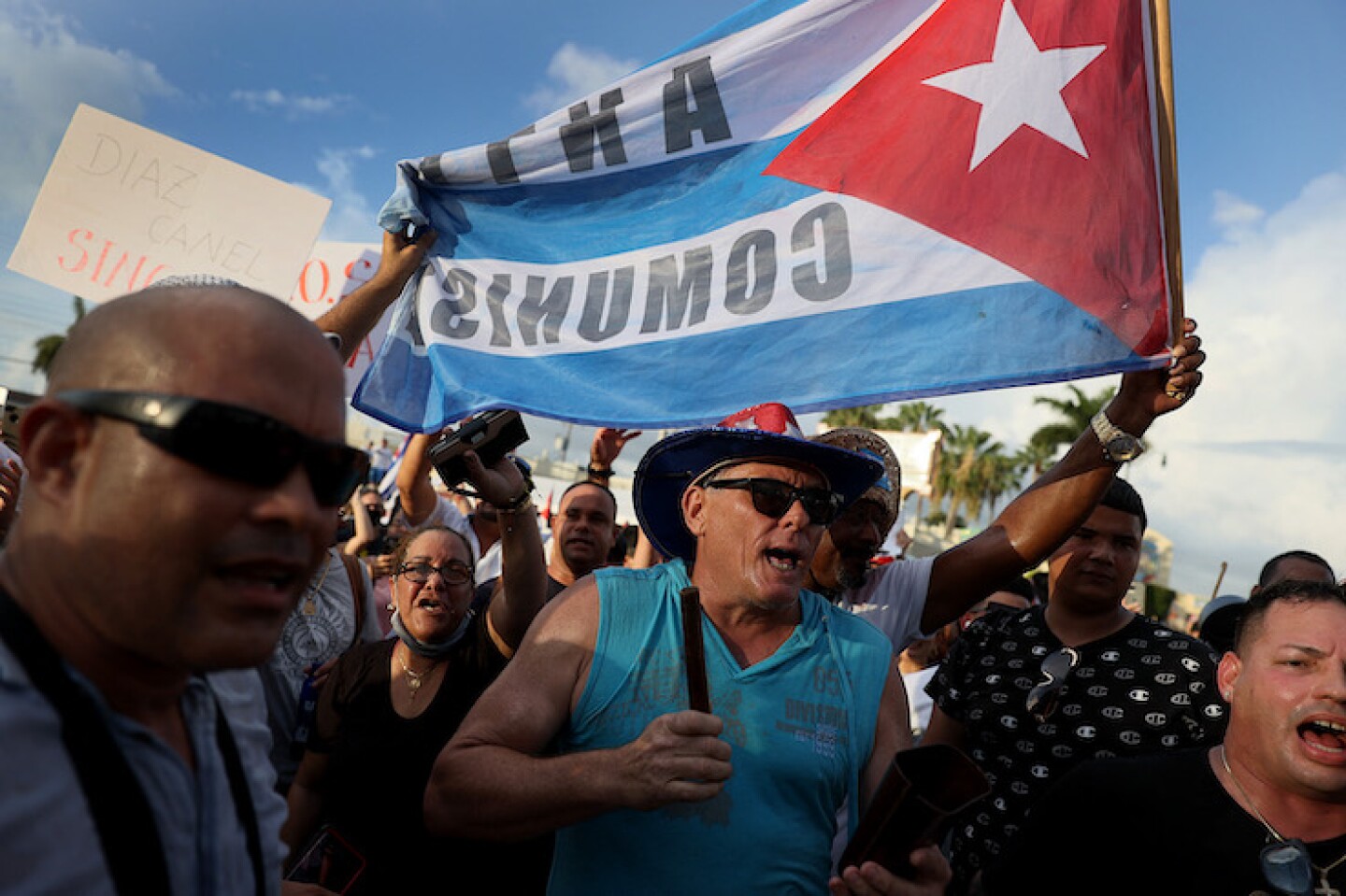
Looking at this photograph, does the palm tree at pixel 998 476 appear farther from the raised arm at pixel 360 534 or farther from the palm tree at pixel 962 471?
the raised arm at pixel 360 534

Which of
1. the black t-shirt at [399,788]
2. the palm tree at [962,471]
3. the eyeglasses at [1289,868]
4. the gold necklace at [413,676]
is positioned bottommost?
the black t-shirt at [399,788]

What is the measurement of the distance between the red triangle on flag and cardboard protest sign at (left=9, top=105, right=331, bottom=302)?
2791 mm

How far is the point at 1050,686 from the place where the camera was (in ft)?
9.77

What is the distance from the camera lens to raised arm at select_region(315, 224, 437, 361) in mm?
3111

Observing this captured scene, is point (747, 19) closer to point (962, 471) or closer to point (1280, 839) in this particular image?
point (1280, 839)

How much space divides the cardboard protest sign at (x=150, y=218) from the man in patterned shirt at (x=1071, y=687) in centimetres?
374

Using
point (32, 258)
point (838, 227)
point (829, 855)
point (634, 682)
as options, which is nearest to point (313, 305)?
point (32, 258)

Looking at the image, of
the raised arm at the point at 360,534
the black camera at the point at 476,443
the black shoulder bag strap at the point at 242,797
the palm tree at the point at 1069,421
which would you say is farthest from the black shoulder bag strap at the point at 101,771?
the palm tree at the point at 1069,421

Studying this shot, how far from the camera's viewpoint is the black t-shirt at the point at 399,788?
9.87 ft

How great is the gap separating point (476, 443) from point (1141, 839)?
7.09 feet

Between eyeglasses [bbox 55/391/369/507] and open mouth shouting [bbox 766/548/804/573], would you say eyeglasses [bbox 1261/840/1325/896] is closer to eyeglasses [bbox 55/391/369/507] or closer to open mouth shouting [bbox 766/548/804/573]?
open mouth shouting [bbox 766/548/804/573]

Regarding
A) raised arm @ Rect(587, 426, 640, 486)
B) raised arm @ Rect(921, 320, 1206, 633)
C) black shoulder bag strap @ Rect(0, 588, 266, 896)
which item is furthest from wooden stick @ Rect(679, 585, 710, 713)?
raised arm @ Rect(587, 426, 640, 486)

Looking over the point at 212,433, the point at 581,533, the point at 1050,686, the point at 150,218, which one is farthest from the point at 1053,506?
the point at 150,218

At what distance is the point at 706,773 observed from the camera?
1.74m
